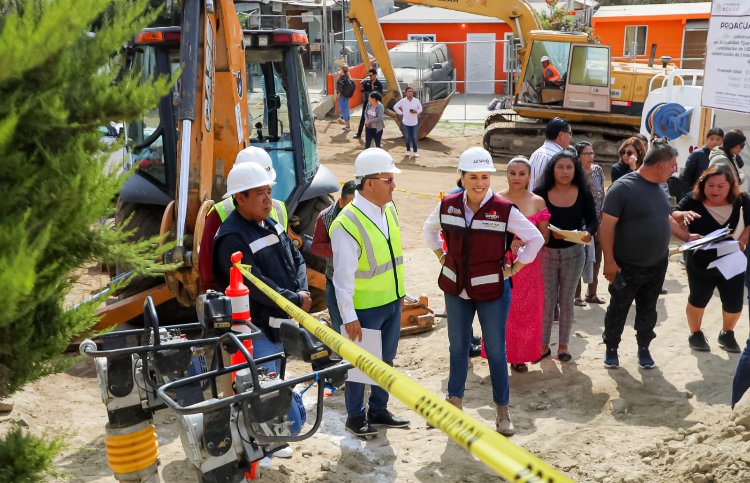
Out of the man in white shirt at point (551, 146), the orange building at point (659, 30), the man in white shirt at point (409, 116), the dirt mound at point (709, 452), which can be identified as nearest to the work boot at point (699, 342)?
the man in white shirt at point (551, 146)

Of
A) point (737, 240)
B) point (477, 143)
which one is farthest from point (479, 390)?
point (477, 143)

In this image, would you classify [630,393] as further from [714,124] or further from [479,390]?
[714,124]

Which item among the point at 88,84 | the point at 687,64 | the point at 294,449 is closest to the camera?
the point at 88,84

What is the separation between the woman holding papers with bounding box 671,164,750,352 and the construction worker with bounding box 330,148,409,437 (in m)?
2.66

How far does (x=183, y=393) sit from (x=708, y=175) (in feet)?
15.4

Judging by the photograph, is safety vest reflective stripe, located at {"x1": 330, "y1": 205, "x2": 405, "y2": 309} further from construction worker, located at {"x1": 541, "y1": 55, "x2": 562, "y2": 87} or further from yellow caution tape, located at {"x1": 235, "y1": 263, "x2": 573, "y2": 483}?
construction worker, located at {"x1": 541, "y1": 55, "x2": 562, "y2": 87}

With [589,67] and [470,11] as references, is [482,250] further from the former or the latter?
[470,11]

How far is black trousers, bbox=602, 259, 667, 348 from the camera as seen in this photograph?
6.29m

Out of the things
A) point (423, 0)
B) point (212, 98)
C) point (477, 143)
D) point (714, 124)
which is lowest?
point (477, 143)

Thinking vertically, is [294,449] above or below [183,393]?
below

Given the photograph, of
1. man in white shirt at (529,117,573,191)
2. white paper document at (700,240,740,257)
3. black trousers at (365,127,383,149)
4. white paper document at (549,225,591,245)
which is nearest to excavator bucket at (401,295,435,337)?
man in white shirt at (529,117,573,191)

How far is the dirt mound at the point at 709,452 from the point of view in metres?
4.18

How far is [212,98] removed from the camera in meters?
6.02

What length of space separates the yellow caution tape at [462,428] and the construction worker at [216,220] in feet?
5.35
